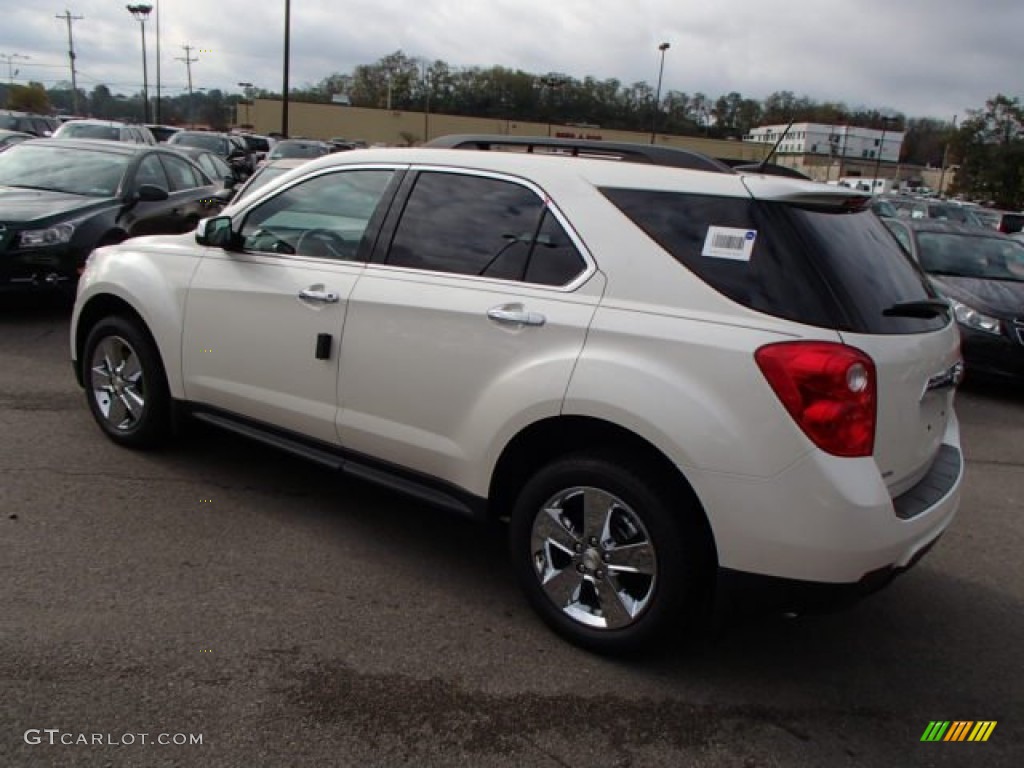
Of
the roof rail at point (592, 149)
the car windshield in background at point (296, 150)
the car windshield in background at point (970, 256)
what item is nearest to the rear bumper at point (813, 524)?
the roof rail at point (592, 149)

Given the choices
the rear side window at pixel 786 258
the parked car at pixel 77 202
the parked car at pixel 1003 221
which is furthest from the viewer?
the parked car at pixel 1003 221

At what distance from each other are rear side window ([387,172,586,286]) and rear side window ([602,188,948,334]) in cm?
30

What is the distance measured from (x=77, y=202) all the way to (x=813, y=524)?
25.3 feet

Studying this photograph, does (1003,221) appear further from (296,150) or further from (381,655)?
(381,655)

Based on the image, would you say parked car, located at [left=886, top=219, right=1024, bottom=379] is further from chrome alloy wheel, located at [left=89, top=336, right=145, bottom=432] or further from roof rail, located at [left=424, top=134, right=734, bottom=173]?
chrome alloy wheel, located at [left=89, top=336, right=145, bottom=432]

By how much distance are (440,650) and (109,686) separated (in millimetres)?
1119

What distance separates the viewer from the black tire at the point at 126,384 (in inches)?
181

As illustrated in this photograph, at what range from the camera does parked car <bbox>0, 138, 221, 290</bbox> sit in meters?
7.39

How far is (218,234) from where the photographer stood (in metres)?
4.20

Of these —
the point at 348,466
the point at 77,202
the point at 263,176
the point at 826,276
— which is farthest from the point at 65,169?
the point at 826,276

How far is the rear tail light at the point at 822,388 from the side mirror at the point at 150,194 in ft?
23.9

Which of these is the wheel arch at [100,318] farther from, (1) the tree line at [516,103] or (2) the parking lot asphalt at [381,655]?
(1) the tree line at [516,103]

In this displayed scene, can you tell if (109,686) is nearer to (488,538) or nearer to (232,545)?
(232,545)

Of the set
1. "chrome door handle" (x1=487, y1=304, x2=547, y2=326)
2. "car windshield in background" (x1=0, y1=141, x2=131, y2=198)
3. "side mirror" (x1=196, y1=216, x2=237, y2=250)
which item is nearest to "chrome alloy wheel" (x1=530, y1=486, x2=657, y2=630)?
"chrome door handle" (x1=487, y1=304, x2=547, y2=326)
